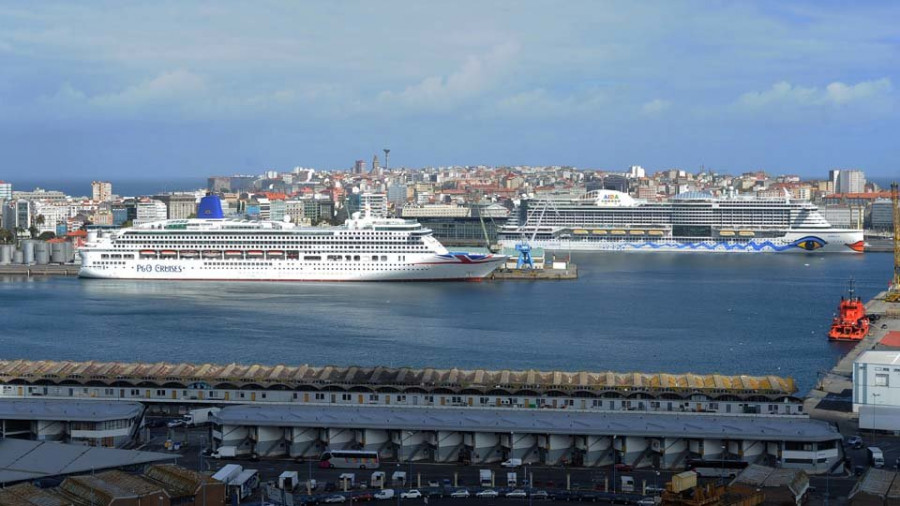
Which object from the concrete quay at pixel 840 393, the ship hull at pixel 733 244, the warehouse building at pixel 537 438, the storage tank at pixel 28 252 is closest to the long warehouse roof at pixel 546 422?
the warehouse building at pixel 537 438

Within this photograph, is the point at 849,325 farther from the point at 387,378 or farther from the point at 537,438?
the point at 537,438

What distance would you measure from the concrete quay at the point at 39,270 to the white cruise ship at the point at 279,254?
1496 mm

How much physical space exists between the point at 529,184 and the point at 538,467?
165 feet

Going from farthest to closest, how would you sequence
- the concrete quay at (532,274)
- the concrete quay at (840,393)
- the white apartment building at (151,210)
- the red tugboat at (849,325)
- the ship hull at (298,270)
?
the white apartment building at (151,210)
the concrete quay at (532,274)
the ship hull at (298,270)
the red tugboat at (849,325)
the concrete quay at (840,393)

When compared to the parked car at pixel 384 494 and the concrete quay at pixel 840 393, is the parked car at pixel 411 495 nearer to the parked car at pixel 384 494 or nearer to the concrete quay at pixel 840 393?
the parked car at pixel 384 494

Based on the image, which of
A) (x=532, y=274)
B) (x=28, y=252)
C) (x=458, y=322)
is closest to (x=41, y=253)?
(x=28, y=252)

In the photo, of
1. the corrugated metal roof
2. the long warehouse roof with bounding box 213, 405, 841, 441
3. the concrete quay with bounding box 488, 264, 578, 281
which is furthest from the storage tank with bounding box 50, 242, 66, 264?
the corrugated metal roof

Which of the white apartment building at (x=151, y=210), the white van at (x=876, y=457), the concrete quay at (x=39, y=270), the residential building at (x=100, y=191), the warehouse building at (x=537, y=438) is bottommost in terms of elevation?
the white van at (x=876, y=457)

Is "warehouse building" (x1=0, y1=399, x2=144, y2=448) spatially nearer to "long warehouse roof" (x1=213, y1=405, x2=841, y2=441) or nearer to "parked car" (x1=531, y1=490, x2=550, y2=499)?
"long warehouse roof" (x1=213, y1=405, x2=841, y2=441)

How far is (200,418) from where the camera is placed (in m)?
9.23

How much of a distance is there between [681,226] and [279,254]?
43.7ft

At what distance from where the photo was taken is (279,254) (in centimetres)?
Answer: 2227

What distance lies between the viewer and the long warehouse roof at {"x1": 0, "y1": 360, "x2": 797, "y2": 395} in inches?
382

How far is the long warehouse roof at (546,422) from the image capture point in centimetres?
812
